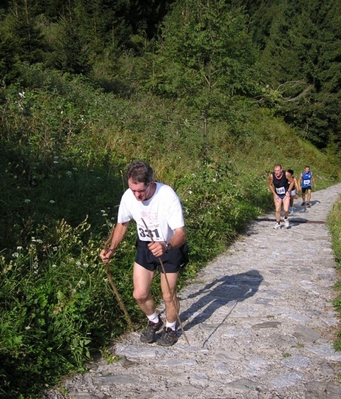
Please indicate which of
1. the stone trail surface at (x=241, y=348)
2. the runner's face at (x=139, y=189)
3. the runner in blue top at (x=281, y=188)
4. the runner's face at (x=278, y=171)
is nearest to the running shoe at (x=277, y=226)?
the runner in blue top at (x=281, y=188)

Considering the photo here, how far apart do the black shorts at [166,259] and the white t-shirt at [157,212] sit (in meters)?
0.13

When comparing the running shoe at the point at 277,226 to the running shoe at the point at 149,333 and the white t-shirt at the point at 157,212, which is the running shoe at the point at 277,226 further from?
the white t-shirt at the point at 157,212

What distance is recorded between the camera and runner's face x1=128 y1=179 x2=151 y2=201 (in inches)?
168

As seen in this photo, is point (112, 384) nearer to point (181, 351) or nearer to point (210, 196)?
point (181, 351)

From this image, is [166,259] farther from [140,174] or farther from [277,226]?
[277,226]

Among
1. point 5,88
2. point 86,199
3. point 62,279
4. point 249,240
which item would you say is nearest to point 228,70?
point 249,240

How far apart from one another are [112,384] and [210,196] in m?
6.54

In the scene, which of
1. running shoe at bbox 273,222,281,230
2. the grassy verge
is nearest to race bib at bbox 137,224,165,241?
the grassy verge

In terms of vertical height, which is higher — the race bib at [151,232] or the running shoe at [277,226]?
the race bib at [151,232]

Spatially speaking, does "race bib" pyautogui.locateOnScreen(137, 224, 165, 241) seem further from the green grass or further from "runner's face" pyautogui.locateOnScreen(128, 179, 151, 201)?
the green grass

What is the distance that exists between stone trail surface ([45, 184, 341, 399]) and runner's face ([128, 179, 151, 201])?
1.61 m

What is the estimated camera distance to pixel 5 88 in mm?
11391

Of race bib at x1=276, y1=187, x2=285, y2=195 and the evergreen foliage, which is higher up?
the evergreen foliage

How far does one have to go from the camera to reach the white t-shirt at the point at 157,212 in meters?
4.41
